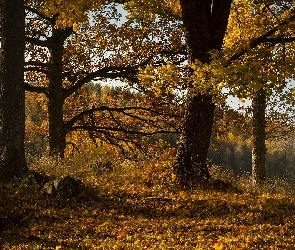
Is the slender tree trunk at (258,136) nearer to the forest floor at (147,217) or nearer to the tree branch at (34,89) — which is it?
the forest floor at (147,217)

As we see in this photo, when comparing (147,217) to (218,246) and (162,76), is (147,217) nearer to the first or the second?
(218,246)

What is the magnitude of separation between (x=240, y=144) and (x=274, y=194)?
11903 centimetres

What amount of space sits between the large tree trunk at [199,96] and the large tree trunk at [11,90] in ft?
12.4

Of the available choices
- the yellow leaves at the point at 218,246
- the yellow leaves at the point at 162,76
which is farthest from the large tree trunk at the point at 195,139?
the yellow leaves at the point at 218,246

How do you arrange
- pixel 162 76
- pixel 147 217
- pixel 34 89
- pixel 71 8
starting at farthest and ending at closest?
pixel 34 89
pixel 71 8
pixel 162 76
pixel 147 217

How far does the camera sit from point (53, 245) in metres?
5.49

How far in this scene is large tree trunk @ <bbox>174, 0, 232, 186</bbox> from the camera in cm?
915

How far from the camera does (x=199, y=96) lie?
30.5ft

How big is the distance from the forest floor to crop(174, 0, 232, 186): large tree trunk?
0.62 m

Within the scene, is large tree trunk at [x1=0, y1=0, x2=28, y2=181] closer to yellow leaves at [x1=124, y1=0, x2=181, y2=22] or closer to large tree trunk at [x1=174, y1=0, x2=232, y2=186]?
yellow leaves at [x1=124, y1=0, x2=181, y2=22]

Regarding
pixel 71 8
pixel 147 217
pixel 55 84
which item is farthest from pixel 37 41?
pixel 147 217

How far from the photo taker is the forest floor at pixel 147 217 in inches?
219

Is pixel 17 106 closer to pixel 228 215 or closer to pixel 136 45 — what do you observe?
pixel 228 215

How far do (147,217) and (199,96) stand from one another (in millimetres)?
3451
